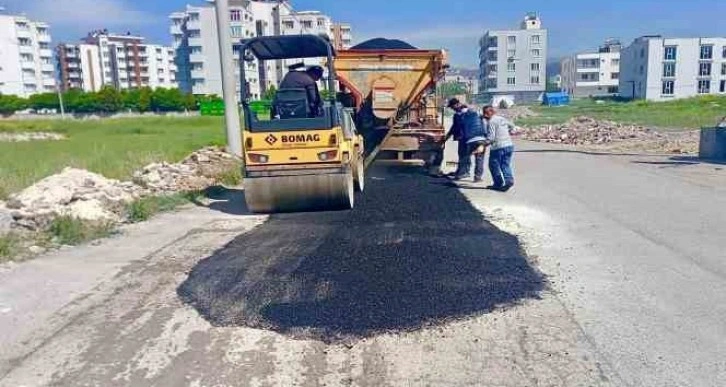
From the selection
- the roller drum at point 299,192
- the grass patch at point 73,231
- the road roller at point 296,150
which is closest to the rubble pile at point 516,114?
the road roller at point 296,150

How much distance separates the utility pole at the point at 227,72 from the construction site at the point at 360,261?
5.28 ft

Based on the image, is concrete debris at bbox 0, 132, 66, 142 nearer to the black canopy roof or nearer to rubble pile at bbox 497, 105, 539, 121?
the black canopy roof

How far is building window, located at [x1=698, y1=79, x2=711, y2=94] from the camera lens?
8475 cm

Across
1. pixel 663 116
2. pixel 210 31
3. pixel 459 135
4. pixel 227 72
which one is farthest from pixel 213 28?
pixel 459 135

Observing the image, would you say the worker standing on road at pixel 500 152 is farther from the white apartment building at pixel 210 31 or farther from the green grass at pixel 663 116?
the white apartment building at pixel 210 31

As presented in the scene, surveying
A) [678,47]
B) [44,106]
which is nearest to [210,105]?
[44,106]

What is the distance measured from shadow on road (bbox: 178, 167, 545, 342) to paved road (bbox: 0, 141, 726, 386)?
2 centimetres

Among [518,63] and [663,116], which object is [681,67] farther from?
[663,116]

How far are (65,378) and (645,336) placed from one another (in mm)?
4146

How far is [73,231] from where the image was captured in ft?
23.9

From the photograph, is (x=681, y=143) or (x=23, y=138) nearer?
(x=681, y=143)

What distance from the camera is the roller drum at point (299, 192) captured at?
7992 millimetres

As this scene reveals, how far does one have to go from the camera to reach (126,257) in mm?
6508

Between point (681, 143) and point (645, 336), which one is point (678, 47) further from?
point (645, 336)
